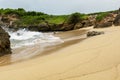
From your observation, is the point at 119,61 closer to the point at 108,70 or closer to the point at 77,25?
the point at 108,70

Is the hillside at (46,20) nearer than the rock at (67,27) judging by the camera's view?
Yes

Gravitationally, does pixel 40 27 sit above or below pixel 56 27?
above

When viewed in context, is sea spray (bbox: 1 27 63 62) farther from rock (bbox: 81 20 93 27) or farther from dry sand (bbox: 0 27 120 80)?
rock (bbox: 81 20 93 27)

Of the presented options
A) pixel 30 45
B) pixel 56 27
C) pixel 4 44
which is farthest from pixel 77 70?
pixel 56 27

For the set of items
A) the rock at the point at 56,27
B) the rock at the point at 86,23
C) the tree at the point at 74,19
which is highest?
the tree at the point at 74,19

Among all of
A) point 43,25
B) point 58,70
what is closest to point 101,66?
point 58,70

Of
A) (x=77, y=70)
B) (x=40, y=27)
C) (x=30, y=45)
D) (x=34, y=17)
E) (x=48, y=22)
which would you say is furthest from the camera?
(x=34, y=17)

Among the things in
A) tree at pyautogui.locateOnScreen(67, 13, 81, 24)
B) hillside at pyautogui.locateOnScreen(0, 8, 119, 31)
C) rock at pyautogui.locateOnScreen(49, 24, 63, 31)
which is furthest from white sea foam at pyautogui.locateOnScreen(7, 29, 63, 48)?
rock at pyautogui.locateOnScreen(49, 24, 63, 31)

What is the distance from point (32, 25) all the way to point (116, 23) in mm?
21026

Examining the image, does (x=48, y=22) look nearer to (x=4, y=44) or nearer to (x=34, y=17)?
(x=34, y=17)

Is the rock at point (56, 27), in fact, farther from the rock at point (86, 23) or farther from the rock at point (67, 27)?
the rock at point (86, 23)

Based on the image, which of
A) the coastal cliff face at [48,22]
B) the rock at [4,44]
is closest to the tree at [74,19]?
the coastal cliff face at [48,22]

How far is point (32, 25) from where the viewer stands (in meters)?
44.1

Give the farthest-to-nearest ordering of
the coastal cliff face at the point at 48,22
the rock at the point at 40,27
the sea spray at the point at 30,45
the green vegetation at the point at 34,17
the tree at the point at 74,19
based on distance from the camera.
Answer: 1. the rock at the point at 40,27
2. the green vegetation at the point at 34,17
3. the tree at the point at 74,19
4. the coastal cliff face at the point at 48,22
5. the sea spray at the point at 30,45
